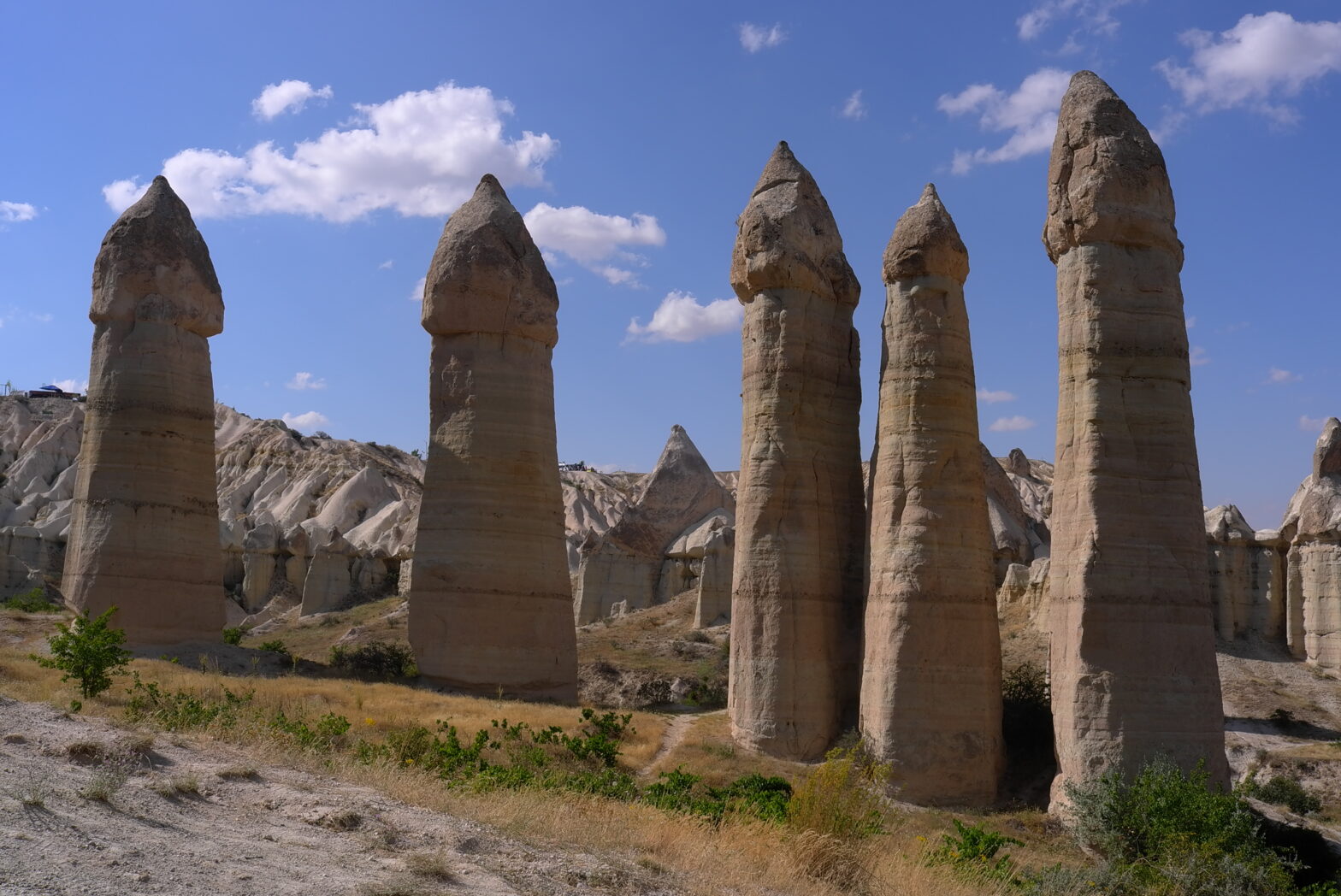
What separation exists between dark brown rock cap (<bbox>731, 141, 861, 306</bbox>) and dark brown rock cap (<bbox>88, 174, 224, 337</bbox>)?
11.5m

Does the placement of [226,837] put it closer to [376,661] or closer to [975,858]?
[975,858]

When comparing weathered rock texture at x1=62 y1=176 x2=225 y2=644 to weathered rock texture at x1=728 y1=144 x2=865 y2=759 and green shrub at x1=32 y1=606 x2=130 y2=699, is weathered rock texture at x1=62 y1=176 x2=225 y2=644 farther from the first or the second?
weathered rock texture at x1=728 y1=144 x2=865 y2=759

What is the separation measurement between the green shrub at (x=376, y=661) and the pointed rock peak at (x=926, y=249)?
37.6 feet

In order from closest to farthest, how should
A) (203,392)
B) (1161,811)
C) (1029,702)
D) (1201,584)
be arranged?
(1161,811)
(1201,584)
(1029,702)
(203,392)

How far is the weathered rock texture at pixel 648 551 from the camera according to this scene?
40406 mm

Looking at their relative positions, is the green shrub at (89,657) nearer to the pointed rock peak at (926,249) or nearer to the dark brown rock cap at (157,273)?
the dark brown rock cap at (157,273)

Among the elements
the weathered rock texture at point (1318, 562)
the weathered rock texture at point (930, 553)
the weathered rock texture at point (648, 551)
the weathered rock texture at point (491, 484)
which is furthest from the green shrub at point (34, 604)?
the weathered rock texture at point (1318, 562)

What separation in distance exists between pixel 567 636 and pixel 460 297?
6770 mm

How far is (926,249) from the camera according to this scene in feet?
62.8

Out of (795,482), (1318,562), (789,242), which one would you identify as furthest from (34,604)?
(1318,562)

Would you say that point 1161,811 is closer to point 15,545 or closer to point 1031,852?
point 1031,852

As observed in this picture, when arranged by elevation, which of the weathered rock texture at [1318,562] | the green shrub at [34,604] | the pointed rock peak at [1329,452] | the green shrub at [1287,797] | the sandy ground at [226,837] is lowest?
the green shrub at [1287,797]

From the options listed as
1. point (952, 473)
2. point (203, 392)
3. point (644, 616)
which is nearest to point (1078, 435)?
point (952, 473)

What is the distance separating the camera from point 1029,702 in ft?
64.2
